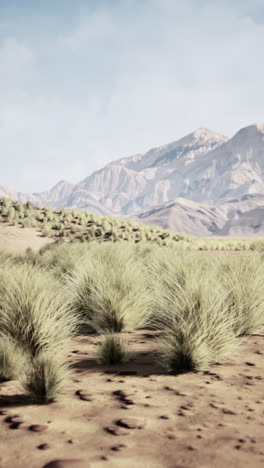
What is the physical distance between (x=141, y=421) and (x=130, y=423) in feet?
0.26

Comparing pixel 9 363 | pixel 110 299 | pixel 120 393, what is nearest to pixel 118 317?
pixel 110 299

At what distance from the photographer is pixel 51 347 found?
4227 mm

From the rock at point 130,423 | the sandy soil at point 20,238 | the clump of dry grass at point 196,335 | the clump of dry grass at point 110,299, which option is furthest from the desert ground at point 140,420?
the sandy soil at point 20,238

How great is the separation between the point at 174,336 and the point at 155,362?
1.13 feet

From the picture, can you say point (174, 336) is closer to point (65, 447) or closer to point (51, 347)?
point (51, 347)

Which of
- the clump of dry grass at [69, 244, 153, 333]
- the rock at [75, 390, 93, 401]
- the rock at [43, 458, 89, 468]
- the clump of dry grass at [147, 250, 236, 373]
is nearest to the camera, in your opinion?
the rock at [43, 458, 89, 468]

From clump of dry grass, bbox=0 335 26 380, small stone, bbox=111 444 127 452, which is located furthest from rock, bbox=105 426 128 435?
clump of dry grass, bbox=0 335 26 380

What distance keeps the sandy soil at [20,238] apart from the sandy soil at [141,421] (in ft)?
73.1

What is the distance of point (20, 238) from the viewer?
90.0 feet

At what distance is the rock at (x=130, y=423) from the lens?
2.82 meters

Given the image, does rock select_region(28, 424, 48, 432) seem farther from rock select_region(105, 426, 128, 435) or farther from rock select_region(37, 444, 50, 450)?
rock select_region(105, 426, 128, 435)

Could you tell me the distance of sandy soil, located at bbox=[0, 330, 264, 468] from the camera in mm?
2412

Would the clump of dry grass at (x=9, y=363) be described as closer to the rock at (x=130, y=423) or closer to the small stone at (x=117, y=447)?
the rock at (x=130, y=423)

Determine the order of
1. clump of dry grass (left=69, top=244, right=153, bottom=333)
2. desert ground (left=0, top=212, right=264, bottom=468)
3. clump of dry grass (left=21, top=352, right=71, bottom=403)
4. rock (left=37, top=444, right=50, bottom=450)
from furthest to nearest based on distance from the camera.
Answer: clump of dry grass (left=69, top=244, right=153, bottom=333) → clump of dry grass (left=21, top=352, right=71, bottom=403) → rock (left=37, top=444, right=50, bottom=450) → desert ground (left=0, top=212, right=264, bottom=468)
